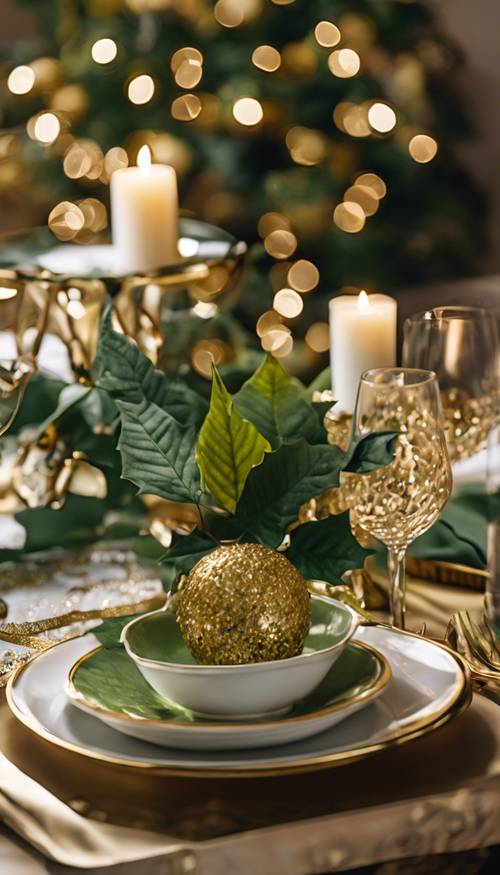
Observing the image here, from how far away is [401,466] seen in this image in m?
0.86

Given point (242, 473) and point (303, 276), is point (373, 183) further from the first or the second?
point (242, 473)

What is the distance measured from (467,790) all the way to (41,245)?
2.64ft

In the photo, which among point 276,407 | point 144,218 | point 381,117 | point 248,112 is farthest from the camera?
point 381,117

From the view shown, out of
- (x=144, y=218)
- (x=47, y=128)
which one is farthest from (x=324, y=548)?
(x=47, y=128)

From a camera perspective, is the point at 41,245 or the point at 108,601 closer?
the point at 108,601

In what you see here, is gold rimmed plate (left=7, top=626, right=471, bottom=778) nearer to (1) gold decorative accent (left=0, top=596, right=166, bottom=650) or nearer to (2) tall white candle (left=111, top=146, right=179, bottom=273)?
(1) gold decorative accent (left=0, top=596, right=166, bottom=650)

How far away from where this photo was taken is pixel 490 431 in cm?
112

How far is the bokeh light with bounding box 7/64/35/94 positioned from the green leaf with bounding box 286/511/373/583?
9.84ft

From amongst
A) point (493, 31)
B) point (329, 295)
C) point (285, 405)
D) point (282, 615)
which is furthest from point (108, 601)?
point (493, 31)

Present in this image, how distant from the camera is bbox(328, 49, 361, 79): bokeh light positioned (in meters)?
3.40

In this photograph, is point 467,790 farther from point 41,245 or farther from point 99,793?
point 41,245

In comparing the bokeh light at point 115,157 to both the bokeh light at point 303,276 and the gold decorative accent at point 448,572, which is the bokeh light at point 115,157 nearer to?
the bokeh light at point 303,276

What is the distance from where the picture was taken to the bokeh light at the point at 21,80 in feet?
11.8

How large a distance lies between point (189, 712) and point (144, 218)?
23.8 inches
